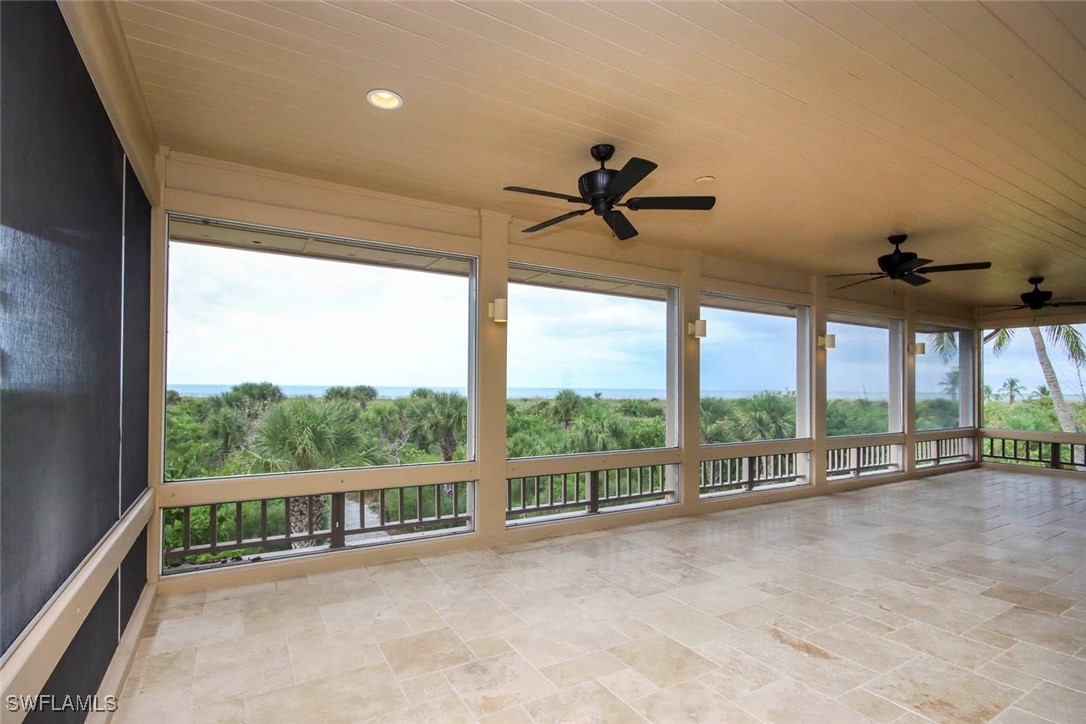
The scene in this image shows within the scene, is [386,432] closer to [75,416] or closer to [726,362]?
[75,416]

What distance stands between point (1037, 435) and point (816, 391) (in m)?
5.04

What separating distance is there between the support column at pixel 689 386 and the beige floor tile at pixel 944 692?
3079 millimetres

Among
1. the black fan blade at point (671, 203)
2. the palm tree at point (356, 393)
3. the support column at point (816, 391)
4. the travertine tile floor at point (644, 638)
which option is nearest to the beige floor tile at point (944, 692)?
the travertine tile floor at point (644, 638)

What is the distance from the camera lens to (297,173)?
3736mm

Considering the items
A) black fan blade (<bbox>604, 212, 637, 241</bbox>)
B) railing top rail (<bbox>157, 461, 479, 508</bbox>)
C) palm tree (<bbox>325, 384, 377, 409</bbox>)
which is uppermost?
black fan blade (<bbox>604, 212, 637, 241</bbox>)

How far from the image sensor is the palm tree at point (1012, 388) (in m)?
9.06

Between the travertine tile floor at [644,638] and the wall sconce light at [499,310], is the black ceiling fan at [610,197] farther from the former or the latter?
the travertine tile floor at [644,638]

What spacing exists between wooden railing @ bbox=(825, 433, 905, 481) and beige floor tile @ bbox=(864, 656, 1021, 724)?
4.80 metres

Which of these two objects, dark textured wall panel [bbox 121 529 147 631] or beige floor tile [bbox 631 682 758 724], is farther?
dark textured wall panel [bbox 121 529 147 631]

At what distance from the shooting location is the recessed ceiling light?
2.64 m

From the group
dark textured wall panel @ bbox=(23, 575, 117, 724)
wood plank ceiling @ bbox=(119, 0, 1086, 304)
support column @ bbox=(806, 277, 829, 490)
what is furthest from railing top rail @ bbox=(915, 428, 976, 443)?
dark textured wall panel @ bbox=(23, 575, 117, 724)

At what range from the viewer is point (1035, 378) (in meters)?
8.88

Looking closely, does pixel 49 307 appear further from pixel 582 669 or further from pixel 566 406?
pixel 566 406

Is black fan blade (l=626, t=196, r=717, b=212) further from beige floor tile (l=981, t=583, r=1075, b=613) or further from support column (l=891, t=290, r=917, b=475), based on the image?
support column (l=891, t=290, r=917, b=475)
